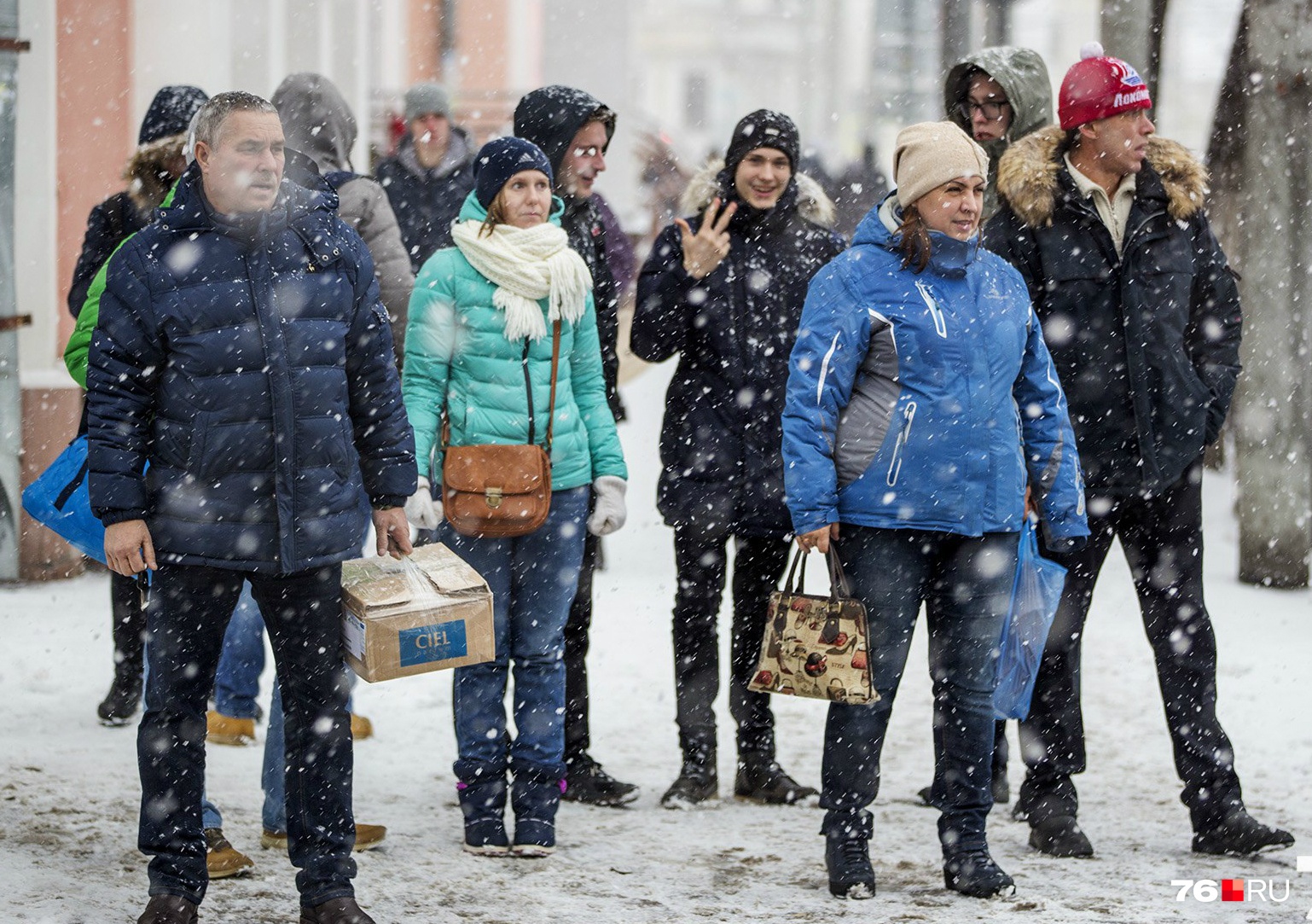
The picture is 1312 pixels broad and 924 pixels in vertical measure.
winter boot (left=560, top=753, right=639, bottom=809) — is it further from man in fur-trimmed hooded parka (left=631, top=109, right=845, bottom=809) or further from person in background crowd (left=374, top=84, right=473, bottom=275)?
person in background crowd (left=374, top=84, right=473, bottom=275)

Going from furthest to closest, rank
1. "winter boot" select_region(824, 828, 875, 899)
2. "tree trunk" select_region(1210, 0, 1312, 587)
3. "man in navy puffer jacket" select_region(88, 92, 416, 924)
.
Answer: "tree trunk" select_region(1210, 0, 1312, 587)
"winter boot" select_region(824, 828, 875, 899)
"man in navy puffer jacket" select_region(88, 92, 416, 924)

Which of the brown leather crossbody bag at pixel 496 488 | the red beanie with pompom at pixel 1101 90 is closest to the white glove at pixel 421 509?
the brown leather crossbody bag at pixel 496 488

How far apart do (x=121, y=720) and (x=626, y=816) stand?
6.53 ft

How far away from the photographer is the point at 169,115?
5.51m

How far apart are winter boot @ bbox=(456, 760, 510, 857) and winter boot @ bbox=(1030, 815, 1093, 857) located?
1.55 metres

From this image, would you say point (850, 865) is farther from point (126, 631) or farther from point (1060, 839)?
point (126, 631)

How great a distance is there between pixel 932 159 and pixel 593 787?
7.67 ft

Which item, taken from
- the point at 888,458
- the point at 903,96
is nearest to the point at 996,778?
the point at 888,458

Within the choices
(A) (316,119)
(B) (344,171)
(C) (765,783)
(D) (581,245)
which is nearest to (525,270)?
(D) (581,245)

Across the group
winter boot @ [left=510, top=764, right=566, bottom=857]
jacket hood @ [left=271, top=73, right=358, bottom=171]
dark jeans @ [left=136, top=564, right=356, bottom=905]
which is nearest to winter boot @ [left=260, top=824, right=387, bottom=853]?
winter boot @ [left=510, top=764, right=566, bottom=857]

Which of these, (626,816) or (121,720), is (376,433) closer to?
(626,816)

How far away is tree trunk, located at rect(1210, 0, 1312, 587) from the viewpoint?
862 centimetres

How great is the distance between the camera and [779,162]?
5.46 metres

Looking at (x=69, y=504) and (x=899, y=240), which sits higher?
(x=899, y=240)
